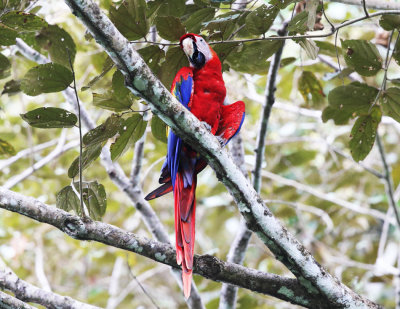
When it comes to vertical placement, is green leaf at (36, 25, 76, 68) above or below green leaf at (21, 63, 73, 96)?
above

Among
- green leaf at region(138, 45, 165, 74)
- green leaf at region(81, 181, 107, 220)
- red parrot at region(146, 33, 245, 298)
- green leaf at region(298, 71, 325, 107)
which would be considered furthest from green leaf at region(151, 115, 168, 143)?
green leaf at region(298, 71, 325, 107)

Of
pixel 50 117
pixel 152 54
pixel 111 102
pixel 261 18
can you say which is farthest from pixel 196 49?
pixel 50 117

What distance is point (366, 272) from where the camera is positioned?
4.23 meters

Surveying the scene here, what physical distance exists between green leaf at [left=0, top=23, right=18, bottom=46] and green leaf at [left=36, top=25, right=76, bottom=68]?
0.31m

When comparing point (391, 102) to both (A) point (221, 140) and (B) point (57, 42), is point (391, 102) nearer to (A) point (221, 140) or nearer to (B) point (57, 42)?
(A) point (221, 140)

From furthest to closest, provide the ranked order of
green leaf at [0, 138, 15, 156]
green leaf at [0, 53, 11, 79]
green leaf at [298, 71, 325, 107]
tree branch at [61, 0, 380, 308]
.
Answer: green leaf at [298, 71, 325, 107] < green leaf at [0, 138, 15, 156] < green leaf at [0, 53, 11, 79] < tree branch at [61, 0, 380, 308]

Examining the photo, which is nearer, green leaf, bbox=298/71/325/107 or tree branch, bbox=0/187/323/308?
tree branch, bbox=0/187/323/308

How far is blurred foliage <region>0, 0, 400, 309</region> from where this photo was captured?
5.97ft

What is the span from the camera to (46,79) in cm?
171

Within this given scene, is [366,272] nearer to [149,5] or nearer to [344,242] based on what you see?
[344,242]

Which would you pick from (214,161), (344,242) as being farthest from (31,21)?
(344,242)

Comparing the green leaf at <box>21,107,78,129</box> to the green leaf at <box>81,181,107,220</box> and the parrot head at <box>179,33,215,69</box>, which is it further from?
the parrot head at <box>179,33,215,69</box>

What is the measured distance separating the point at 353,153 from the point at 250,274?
2.52 ft

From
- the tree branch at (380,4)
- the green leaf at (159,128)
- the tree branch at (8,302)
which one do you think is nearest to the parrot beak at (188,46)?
the green leaf at (159,128)
